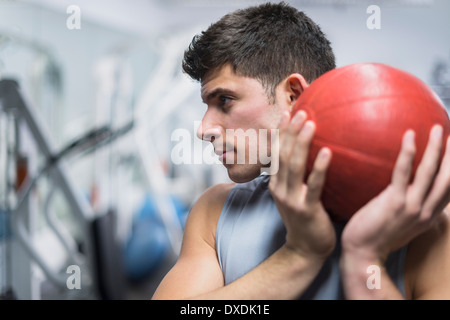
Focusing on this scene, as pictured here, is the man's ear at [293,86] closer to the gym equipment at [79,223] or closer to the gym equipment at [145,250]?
the gym equipment at [79,223]

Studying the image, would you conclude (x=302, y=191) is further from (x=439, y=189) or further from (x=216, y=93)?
(x=216, y=93)

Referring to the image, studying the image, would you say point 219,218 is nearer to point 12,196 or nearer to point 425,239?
point 425,239

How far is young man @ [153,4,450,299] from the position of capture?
0.53 m

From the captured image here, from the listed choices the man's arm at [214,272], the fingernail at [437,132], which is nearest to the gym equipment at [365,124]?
→ the fingernail at [437,132]

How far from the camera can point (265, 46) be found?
777 millimetres

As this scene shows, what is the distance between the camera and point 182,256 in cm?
81

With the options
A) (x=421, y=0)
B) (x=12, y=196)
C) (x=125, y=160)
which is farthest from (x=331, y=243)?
(x=125, y=160)

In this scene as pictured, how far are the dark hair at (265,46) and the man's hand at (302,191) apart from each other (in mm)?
224

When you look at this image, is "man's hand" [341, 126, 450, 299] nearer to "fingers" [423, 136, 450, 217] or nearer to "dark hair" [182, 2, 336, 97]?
"fingers" [423, 136, 450, 217]

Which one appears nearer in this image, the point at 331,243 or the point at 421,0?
the point at 331,243
